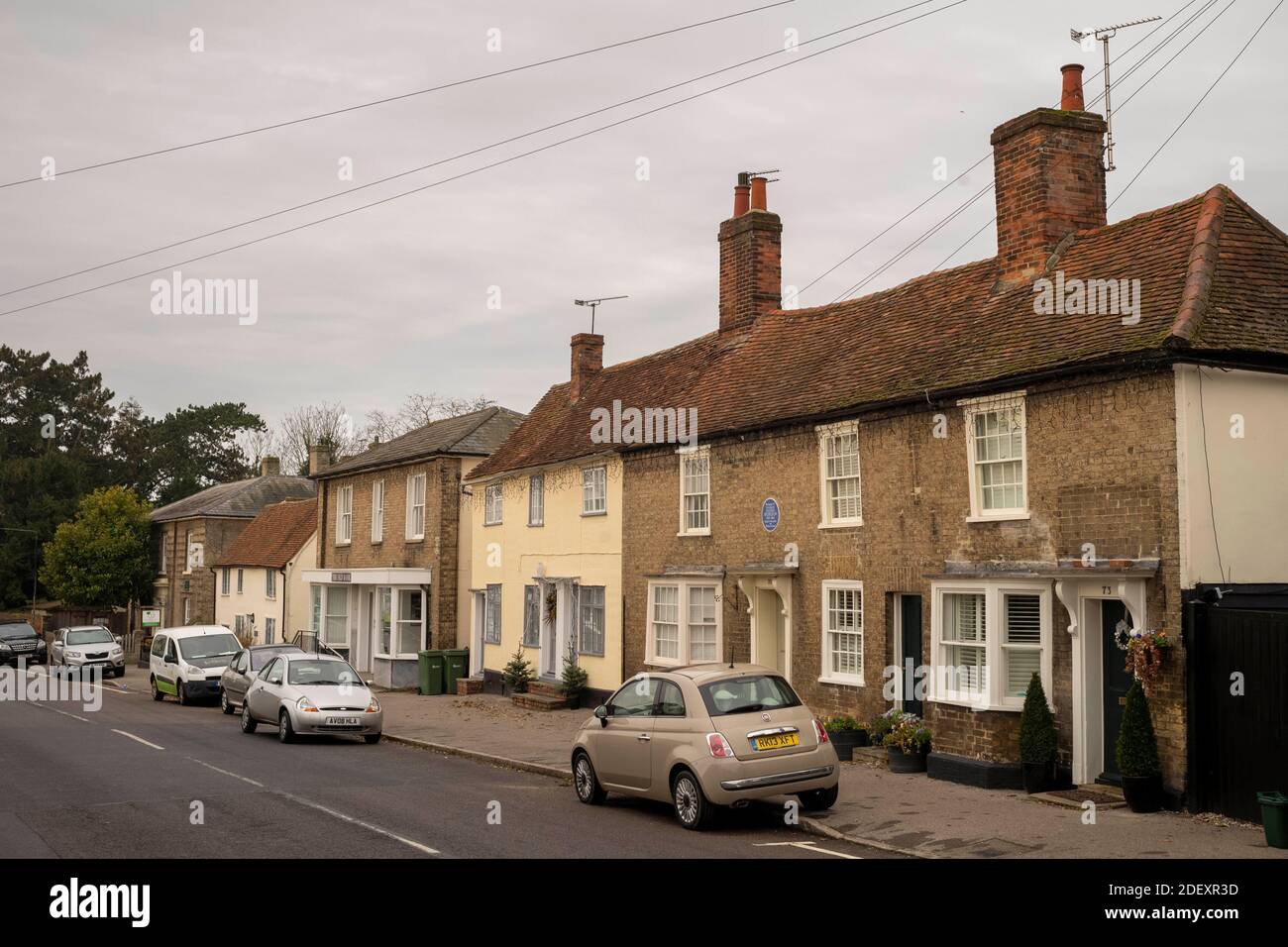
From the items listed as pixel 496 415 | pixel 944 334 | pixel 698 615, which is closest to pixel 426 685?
pixel 496 415

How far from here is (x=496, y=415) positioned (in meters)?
37.3

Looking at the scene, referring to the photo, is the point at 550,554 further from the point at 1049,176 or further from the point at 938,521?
the point at 1049,176

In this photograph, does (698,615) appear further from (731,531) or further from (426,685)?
(426,685)

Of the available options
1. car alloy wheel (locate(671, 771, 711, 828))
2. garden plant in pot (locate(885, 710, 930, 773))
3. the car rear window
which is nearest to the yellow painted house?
garden plant in pot (locate(885, 710, 930, 773))

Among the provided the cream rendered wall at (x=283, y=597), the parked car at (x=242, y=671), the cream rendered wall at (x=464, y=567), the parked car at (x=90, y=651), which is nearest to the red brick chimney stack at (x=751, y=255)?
the cream rendered wall at (x=464, y=567)

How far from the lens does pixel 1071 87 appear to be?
58.5 ft

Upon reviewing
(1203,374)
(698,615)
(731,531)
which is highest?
(1203,374)

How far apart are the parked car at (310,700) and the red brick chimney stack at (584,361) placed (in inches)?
445

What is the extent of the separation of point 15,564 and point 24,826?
211ft

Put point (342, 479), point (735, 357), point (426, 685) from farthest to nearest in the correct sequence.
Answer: point (342, 479)
point (426, 685)
point (735, 357)

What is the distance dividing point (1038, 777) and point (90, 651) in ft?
121

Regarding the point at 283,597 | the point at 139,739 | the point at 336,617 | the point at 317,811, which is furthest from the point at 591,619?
the point at 283,597

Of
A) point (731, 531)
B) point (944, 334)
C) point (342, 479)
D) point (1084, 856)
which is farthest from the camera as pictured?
point (342, 479)

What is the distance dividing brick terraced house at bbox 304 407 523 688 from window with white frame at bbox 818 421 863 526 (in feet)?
56.3
